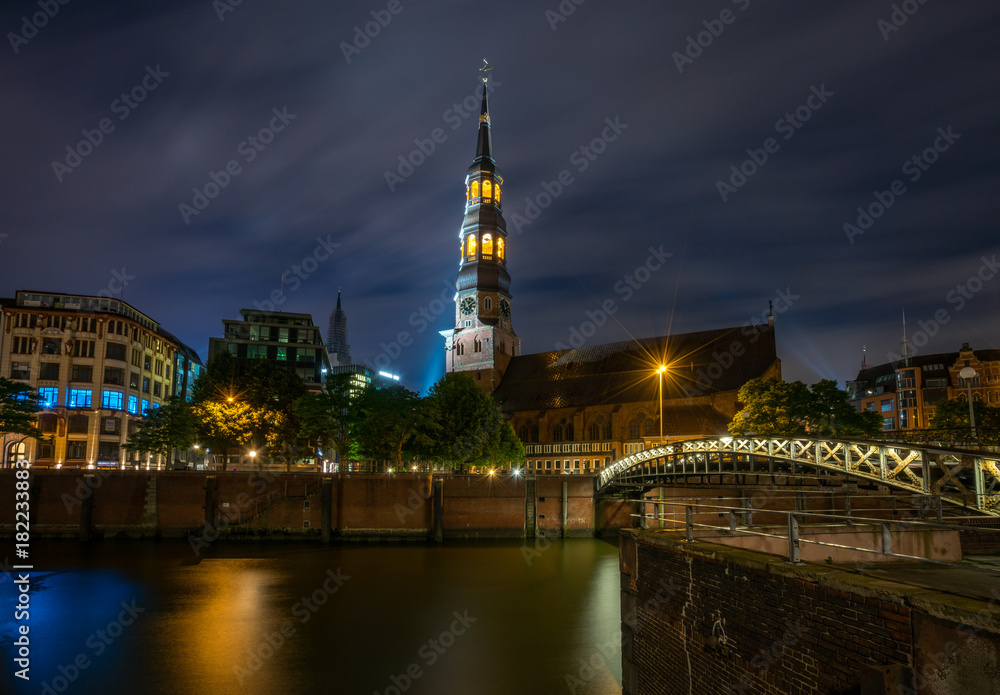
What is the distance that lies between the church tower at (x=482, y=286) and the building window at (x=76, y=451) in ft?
152

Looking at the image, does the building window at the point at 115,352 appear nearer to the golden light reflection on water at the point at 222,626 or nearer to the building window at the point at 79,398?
the building window at the point at 79,398

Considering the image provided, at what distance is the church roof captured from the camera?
77188 millimetres

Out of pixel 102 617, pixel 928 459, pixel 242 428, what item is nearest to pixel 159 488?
pixel 242 428

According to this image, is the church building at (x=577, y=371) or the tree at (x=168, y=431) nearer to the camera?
the tree at (x=168, y=431)

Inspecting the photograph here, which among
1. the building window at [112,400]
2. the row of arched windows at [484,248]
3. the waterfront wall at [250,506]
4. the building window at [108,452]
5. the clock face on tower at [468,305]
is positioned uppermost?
the row of arched windows at [484,248]

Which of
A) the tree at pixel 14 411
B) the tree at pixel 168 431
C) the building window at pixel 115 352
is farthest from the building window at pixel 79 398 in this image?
the tree at pixel 14 411

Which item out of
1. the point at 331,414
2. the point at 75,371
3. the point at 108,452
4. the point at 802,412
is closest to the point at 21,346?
the point at 75,371

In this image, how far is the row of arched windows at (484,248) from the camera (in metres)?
93.3

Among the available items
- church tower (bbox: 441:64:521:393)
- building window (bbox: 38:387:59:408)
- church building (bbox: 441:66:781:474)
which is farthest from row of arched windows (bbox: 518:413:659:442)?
building window (bbox: 38:387:59:408)

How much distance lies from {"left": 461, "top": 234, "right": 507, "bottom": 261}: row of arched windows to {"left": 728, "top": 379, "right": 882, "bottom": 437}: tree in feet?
153

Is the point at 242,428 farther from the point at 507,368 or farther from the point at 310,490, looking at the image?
the point at 507,368

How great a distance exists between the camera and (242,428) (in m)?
56.8

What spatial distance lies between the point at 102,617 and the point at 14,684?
25.6 ft

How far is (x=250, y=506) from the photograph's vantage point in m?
47.5
